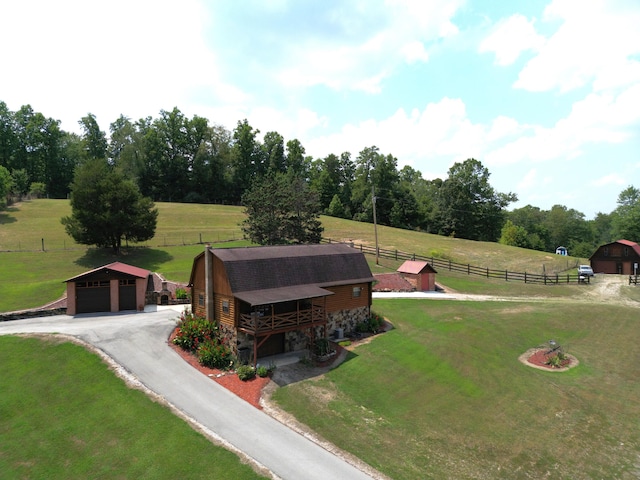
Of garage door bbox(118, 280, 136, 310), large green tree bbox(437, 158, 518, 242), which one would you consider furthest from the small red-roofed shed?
large green tree bbox(437, 158, 518, 242)

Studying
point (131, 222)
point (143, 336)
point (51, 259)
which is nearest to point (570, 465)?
point (143, 336)

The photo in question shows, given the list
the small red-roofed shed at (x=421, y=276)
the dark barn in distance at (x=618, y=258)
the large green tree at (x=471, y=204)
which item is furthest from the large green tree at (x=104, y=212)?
the large green tree at (x=471, y=204)

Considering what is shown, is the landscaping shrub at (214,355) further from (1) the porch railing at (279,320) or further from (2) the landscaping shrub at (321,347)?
(2) the landscaping shrub at (321,347)

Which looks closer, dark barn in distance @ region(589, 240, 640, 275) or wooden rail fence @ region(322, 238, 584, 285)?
wooden rail fence @ region(322, 238, 584, 285)

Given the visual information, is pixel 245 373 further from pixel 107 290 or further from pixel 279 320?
pixel 107 290

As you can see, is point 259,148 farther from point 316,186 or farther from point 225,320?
point 225,320

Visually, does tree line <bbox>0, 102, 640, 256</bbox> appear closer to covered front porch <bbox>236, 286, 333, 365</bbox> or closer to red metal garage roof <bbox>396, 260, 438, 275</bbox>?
red metal garage roof <bbox>396, 260, 438, 275</bbox>
